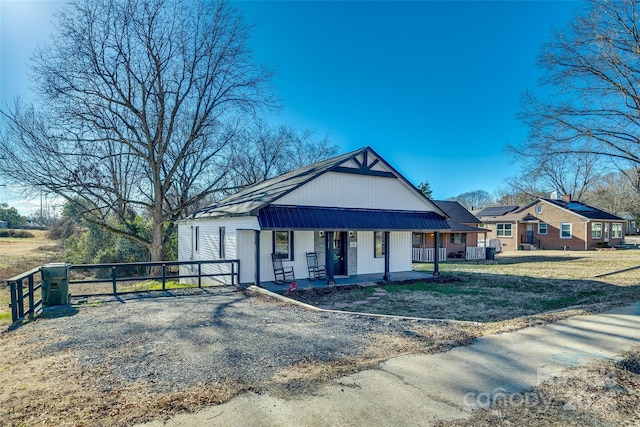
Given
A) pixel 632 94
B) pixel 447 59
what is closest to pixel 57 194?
pixel 447 59

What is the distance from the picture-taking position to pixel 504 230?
112ft

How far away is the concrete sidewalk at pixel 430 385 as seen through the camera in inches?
129

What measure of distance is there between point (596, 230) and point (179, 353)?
38.9 meters

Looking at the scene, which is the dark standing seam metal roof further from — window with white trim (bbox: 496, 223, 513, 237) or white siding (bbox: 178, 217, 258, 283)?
window with white trim (bbox: 496, 223, 513, 237)

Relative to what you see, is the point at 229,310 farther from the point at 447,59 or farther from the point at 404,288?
the point at 447,59

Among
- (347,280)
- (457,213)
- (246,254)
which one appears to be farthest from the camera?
(457,213)

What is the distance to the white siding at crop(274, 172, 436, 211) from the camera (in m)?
12.6

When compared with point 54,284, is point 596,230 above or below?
above

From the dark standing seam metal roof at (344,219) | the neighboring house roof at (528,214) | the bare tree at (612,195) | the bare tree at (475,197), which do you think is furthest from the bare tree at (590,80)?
the bare tree at (475,197)

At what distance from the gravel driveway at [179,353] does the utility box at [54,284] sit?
65cm

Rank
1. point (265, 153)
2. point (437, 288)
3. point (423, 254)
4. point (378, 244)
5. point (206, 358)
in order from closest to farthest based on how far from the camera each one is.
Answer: point (206, 358)
point (437, 288)
point (378, 244)
point (423, 254)
point (265, 153)

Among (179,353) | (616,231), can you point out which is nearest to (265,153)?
(179,353)

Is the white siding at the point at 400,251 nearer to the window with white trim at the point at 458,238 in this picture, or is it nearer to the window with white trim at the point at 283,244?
the window with white trim at the point at 283,244

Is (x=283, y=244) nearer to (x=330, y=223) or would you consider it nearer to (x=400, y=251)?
(x=330, y=223)
